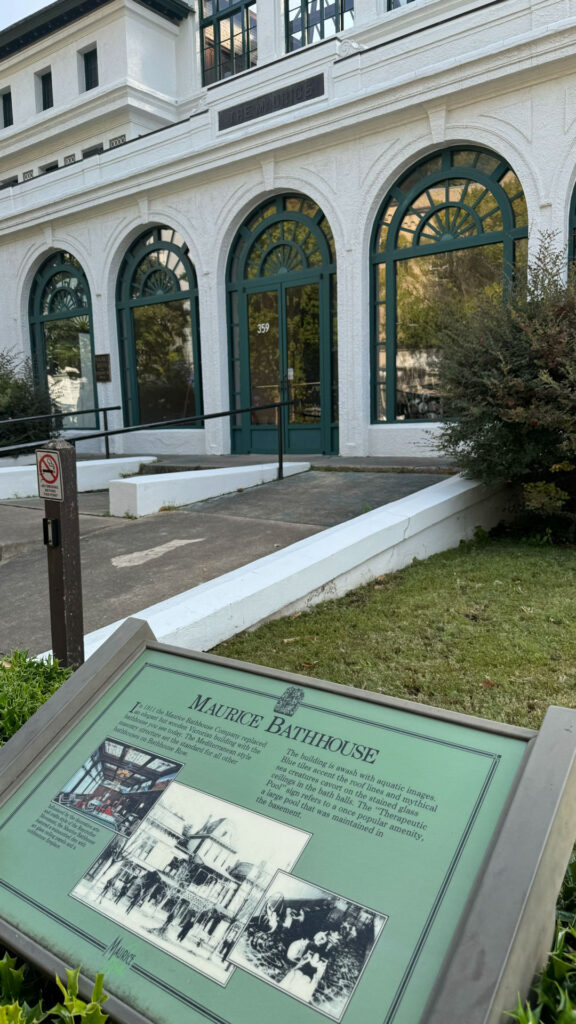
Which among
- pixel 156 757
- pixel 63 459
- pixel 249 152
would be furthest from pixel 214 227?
pixel 156 757

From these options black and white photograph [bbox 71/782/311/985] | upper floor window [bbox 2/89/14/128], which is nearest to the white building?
upper floor window [bbox 2/89/14/128]

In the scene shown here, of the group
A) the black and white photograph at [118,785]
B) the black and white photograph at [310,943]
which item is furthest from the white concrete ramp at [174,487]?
the black and white photograph at [310,943]

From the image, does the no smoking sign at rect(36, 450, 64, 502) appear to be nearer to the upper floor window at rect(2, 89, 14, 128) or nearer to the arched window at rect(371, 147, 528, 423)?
the arched window at rect(371, 147, 528, 423)

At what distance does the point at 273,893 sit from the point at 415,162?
11.2m

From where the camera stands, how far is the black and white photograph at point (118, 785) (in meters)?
1.79

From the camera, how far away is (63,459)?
311cm

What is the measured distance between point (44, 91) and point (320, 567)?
66.1 ft

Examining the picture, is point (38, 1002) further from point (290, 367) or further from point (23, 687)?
point (290, 367)

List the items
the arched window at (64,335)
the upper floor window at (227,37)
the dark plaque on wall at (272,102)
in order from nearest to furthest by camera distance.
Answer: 1. the dark plaque on wall at (272,102)
2. the upper floor window at (227,37)
3. the arched window at (64,335)

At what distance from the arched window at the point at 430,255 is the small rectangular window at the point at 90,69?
11507 mm

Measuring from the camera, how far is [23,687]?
288 cm

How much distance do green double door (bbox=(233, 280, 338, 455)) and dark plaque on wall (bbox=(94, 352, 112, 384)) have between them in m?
3.60

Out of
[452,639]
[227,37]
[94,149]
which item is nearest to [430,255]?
[452,639]

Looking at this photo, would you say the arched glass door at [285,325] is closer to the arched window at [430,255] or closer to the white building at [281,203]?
the white building at [281,203]
